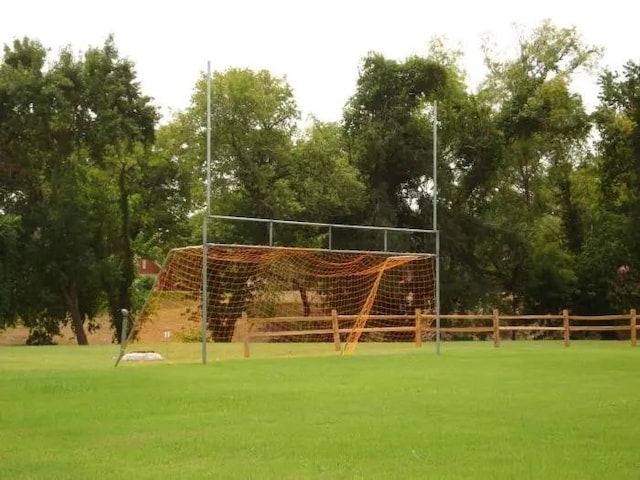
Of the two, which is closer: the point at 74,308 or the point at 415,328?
the point at 415,328

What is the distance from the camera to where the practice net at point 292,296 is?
21250 mm

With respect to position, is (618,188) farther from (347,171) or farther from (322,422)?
(322,422)

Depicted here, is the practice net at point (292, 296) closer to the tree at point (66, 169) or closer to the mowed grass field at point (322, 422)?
the mowed grass field at point (322, 422)

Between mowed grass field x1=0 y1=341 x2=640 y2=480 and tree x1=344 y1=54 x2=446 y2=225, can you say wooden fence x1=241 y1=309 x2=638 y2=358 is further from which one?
tree x1=344 y1=54 x2=446 y2=225

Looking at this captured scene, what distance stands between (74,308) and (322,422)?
88.5 feet

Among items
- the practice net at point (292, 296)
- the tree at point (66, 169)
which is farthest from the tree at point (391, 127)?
the tree at point (66, 169)

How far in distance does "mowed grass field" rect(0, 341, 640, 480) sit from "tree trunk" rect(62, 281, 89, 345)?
18.3 meters

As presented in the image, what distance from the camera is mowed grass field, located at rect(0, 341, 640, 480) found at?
6.85 meters

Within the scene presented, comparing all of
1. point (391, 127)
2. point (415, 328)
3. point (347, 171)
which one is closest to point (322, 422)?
point (415, 328)

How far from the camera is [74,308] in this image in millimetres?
34531

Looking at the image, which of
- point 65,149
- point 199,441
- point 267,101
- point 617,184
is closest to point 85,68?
point 65,149

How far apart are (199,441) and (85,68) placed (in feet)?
93.7

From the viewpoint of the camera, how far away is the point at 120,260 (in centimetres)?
3597

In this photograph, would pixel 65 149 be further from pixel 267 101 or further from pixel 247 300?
pixel 247 300
